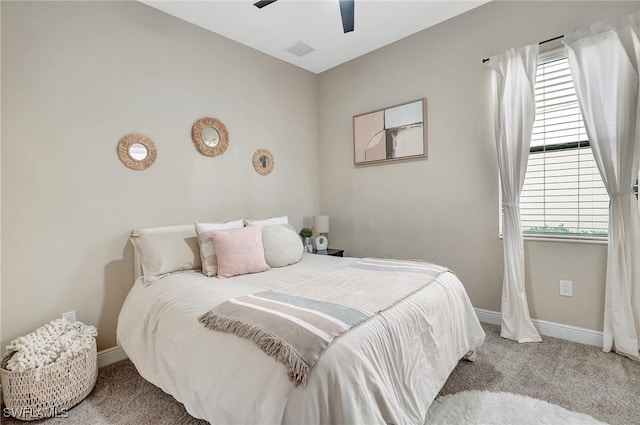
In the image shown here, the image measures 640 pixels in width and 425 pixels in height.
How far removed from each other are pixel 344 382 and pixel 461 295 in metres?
1.33

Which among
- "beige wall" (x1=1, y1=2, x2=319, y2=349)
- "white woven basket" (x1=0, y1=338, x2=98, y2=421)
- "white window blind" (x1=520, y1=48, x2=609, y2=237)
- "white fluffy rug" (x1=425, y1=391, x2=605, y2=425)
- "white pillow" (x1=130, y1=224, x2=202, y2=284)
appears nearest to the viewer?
"white fluffy rug" (x1=425, y1=391, x2=605, y2=425)

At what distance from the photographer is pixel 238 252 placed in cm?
244

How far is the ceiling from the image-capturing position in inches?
109

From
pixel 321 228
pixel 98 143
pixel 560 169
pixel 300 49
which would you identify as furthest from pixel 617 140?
pixel 98 143

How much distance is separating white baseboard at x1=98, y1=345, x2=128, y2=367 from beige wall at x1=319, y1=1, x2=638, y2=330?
8.39 feet

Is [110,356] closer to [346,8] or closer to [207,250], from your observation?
[207,250]

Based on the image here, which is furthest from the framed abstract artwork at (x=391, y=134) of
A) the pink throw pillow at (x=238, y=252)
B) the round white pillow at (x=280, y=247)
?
the pink throw pillow at (x=238, y=252)

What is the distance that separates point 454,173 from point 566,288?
4.36 feet

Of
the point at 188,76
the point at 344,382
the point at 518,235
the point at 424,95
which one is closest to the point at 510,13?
the point at 424,95

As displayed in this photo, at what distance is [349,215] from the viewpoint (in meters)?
4.01

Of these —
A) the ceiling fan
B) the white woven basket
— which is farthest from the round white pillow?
the ceiling fan

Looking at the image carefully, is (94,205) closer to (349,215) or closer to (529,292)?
(349,215)

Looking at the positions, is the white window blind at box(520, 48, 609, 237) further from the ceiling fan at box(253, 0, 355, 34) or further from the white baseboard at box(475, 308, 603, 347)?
the ceiling fan at box(253, 0, 355, 34)

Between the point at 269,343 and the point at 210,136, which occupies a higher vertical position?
the point at 210,136
